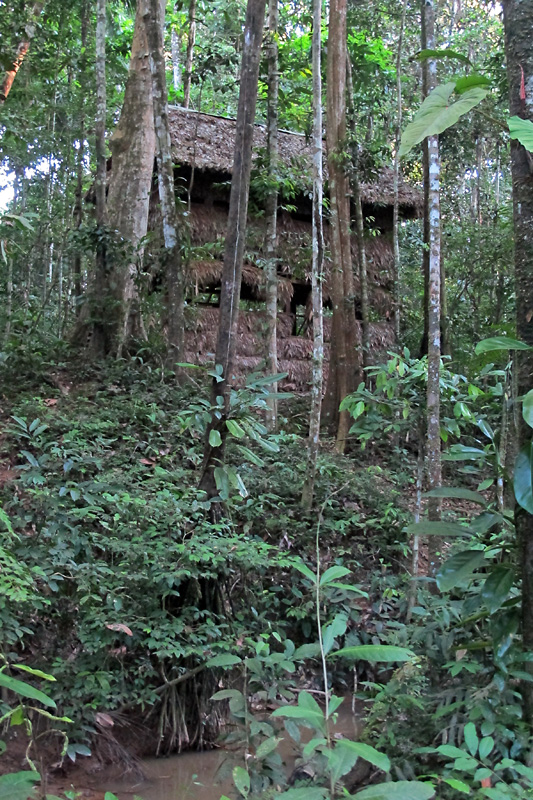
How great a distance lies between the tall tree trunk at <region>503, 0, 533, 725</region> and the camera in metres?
2.34

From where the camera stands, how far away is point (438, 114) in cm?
215

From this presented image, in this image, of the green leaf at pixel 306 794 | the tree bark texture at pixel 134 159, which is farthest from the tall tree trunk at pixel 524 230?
the tree bark texture at pixel 134 159

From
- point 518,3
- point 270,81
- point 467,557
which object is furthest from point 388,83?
point 467,557

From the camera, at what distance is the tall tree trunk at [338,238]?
8.05 meters

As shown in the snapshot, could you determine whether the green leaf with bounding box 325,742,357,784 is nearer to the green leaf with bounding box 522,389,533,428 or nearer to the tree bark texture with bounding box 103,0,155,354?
the green leaf with bounding box 522,389,533,428

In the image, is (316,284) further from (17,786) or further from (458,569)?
(17,786)

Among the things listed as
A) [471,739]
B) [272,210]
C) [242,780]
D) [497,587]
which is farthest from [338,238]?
[242,780]

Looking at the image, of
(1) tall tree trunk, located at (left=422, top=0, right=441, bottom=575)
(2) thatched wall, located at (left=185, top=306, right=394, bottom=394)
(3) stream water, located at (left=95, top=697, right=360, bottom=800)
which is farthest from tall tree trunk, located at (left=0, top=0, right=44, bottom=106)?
(3) stream water, located at (left=95, top=697, right=360, bottom=800)

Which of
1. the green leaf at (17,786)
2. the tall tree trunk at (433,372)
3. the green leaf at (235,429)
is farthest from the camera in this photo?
the tall tree trunk at (433,372)

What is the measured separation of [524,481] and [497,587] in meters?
0.46

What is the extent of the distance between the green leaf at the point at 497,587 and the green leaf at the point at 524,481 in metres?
0.35

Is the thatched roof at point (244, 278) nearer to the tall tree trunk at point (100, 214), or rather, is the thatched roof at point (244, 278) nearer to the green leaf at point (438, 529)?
the tall tree trunk at point (100, 214)

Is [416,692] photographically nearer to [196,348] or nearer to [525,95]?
[525,95]

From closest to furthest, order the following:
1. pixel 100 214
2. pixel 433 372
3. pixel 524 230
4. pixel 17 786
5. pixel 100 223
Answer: pixel 17 786
pixel 524 230
pixel 433 372
pixel 100 223
pixel 100 214
